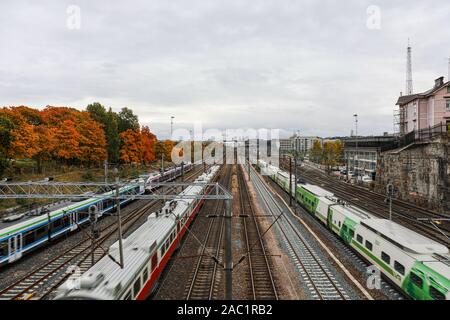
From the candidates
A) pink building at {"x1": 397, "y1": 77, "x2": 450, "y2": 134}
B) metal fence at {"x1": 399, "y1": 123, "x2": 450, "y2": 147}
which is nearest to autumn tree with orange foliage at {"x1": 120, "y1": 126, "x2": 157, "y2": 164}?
metal fence at {"x1": 399, "y1": 123, "x2": 450, "y2": 147}

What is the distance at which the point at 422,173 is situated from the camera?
3388 centimetres

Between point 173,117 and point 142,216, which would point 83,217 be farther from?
point 173,117

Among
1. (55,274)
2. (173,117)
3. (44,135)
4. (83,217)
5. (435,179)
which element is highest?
(173,117)

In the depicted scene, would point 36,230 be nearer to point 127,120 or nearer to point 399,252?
point 399,252

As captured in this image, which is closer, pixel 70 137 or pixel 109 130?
pixel 70 137

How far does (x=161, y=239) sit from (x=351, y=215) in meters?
12.8

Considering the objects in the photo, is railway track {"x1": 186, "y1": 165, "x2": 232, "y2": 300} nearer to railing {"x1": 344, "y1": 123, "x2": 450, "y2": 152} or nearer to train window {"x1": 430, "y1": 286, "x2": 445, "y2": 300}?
train window {"x1": 430, "y1": 286, "x2": 445, "y2": 300}

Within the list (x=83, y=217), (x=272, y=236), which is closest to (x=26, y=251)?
(x=83, y=217)

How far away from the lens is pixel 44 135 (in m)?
38.5

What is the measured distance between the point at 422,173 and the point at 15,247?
134 feet

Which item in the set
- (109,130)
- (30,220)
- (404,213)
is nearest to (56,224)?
(30,220)

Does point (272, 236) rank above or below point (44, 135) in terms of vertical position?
below

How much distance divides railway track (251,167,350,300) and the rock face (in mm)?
18139

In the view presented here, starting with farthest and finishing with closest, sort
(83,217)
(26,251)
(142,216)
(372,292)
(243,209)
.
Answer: (243,209), (142,216), (83,217), (26,251), (372,292)
